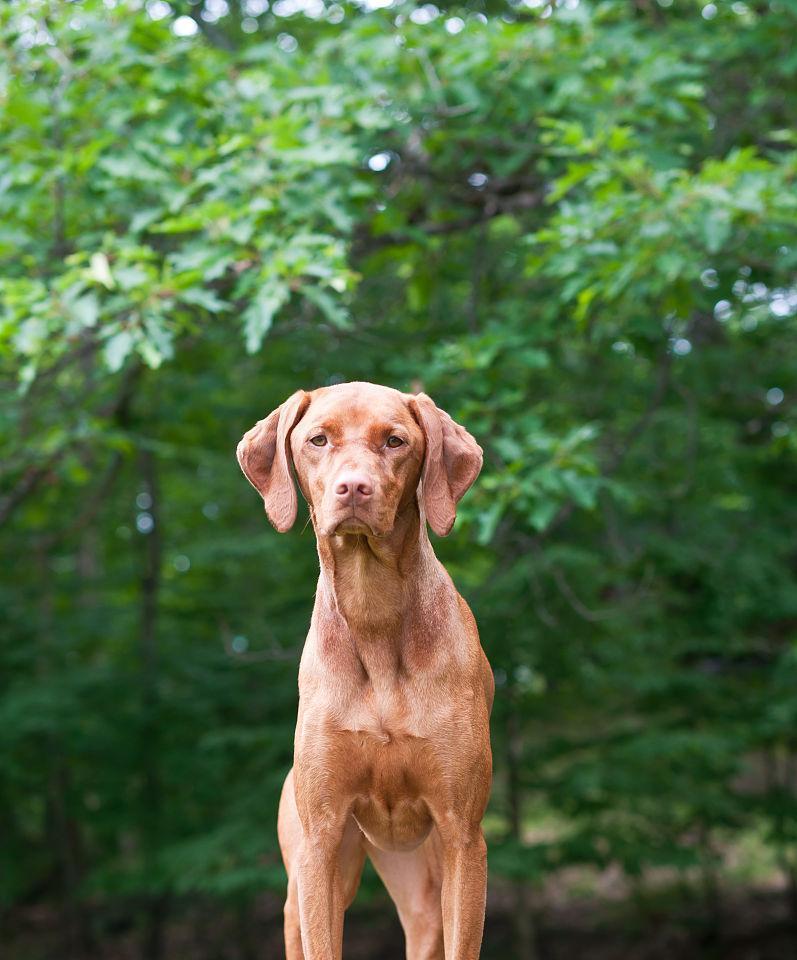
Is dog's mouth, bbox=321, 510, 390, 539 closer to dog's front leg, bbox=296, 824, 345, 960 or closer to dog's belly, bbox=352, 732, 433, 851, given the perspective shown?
dog's belly, bbox=352, 732, 433, 851

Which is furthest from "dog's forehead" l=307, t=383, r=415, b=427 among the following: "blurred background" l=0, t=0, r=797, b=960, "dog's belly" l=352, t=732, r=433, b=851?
"blurred background" l=0, t=0, r=797, b=960

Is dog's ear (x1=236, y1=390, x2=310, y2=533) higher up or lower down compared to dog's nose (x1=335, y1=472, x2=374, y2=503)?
lower down

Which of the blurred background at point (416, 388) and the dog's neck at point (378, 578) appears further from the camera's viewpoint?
the blurred background at point (416, 388)

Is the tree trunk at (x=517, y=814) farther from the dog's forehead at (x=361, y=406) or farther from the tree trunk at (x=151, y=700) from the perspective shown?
the dog's forehead at (x=361, y=406)

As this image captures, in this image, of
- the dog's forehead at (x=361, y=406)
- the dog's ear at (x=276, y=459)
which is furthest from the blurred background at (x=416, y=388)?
the dog's forehead at (x=361, y=406)

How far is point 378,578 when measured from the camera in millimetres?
2588

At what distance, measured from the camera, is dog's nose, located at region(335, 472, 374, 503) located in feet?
7.59

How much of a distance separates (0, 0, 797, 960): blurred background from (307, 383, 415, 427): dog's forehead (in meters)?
1.99

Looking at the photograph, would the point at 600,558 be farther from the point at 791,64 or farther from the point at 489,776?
the point at 489,776

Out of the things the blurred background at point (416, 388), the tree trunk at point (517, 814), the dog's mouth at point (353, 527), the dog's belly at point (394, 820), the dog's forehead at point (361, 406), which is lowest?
the tree trunk at point (517, 814)

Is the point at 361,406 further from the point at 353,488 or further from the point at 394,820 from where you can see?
the point at 394,820

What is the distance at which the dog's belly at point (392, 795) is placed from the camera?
2.56 m

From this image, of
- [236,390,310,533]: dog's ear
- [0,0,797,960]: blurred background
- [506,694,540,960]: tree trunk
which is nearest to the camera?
[236,390,310,533]: dog's ear

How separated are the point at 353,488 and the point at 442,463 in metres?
0.35
